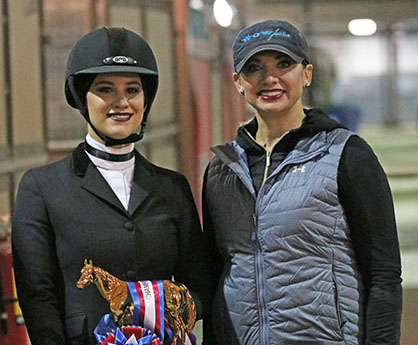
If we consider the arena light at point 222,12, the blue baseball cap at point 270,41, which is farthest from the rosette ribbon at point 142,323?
the arena light at point 222,12

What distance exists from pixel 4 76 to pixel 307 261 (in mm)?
2518

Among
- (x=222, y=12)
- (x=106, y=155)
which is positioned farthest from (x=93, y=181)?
(x=222, y=12)

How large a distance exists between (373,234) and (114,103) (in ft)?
2.29

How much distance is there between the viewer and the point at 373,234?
85.0 inches

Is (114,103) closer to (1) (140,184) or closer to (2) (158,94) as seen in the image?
(1) (140,184)

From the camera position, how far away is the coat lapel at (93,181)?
2.15 m

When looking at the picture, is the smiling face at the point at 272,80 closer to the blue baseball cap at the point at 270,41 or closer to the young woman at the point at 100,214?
the blue baseball cap at the point at 270,41

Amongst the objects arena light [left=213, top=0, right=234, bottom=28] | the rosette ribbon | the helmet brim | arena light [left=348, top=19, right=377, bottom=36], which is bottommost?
the rosette ribbon

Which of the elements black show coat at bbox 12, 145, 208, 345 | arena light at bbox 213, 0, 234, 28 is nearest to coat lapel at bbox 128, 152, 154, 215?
Result: black show coat at bbox 12, 145, 208, 345

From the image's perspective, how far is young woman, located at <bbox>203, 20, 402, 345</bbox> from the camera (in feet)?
7.11

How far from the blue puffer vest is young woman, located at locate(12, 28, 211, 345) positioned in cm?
14

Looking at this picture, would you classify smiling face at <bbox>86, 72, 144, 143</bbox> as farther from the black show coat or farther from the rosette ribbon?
the rosette ribbon

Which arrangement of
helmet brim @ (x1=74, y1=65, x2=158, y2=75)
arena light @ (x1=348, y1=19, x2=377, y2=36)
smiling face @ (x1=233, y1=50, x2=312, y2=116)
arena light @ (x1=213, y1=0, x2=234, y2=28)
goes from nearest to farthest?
helmet brim @ (x1=74, y1=65, x2=158, y2=75) → smiling face @ (x1=233, y1=50, x2=312, y2=116) → arena light @ (x1=213, y1=0, x2=234, y2=28) → arena light @ (x1=348, y1=19, x2=377, y2=36)

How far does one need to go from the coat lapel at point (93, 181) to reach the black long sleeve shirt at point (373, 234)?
55 centimetres
